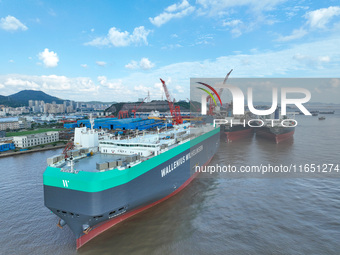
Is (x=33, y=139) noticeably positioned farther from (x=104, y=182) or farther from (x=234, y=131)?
(x=234, y=131)

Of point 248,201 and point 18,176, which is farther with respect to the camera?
point 18,176

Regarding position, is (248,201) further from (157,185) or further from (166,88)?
(166,88)

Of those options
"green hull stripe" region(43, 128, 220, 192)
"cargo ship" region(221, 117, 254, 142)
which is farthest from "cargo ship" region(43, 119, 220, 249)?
"cargo ship" region(221, 117, 254, 142)

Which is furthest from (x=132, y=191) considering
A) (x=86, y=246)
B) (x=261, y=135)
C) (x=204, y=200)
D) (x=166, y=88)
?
(x=166, y=88)

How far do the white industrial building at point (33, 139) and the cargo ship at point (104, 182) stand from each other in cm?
2694

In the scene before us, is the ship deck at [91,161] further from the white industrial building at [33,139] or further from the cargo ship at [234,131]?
the white industrial building at [33,139]

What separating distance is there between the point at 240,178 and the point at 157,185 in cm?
990

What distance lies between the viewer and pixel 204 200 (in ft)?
51.1

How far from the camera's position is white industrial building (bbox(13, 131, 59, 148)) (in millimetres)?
35688

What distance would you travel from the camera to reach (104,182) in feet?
32.8

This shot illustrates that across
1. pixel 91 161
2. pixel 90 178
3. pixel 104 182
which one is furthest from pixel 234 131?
pixel 90 178

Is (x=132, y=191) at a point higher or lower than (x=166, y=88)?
lower

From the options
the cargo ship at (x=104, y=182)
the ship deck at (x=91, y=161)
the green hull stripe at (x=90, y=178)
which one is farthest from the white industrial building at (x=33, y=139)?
the green hull stripe at (x=90, y=178)

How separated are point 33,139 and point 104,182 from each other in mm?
35046
